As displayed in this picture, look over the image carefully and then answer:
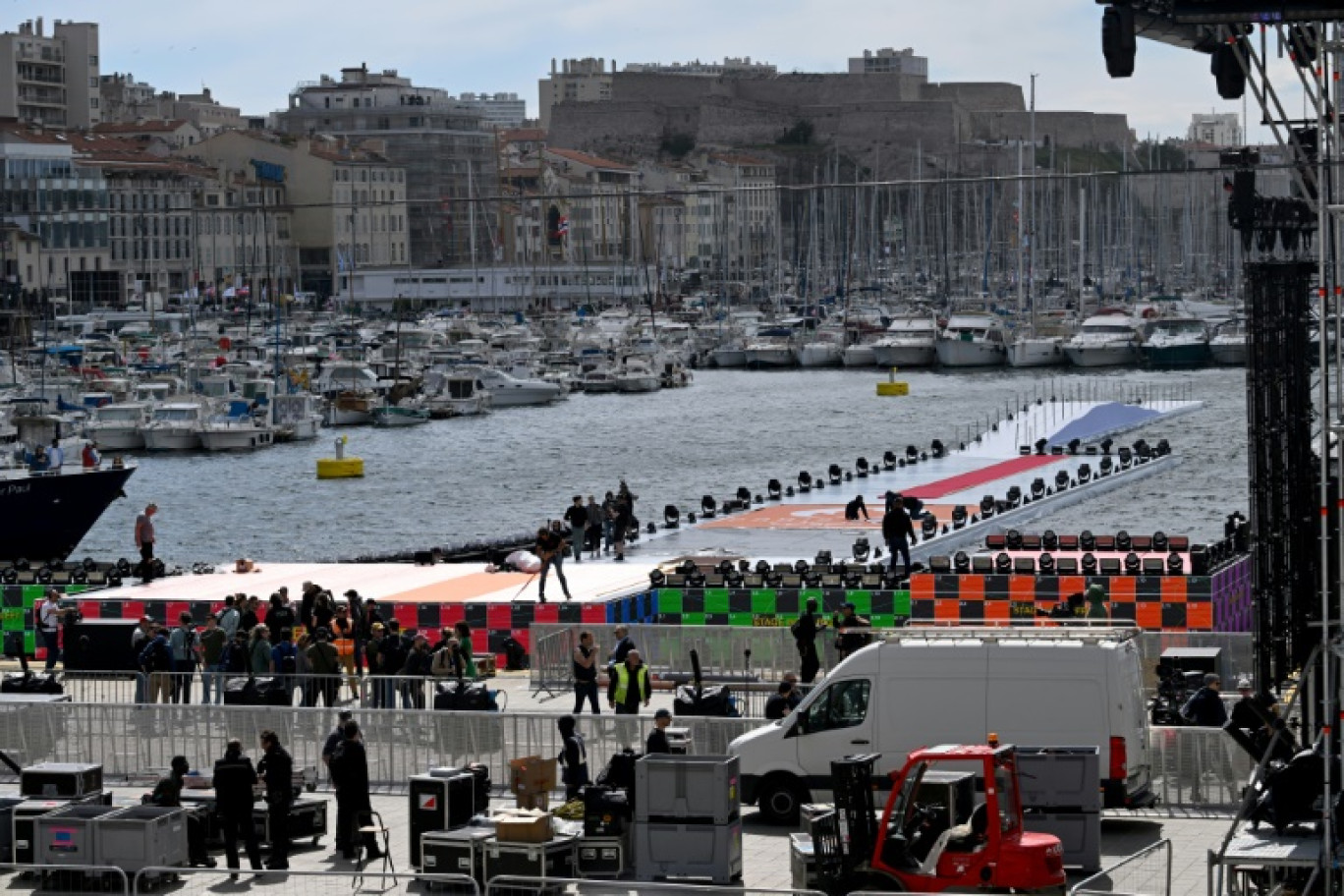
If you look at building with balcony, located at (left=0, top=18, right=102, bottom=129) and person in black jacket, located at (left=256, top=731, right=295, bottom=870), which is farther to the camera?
building with balcony, located at (left=0, top=18, right=102, bottom=129)

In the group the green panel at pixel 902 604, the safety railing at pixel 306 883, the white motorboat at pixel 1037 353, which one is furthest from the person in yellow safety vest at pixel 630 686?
the white motorboat at pixel 1037 353

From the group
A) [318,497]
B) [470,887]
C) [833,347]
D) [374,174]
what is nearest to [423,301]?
[374,174]

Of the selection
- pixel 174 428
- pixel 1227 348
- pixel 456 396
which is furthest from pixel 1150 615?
pixel 1227 348

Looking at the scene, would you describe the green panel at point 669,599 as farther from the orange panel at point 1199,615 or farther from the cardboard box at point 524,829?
the cardboard box at point 524,829

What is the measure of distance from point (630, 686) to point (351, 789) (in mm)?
3972

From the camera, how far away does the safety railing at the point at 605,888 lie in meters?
14.0

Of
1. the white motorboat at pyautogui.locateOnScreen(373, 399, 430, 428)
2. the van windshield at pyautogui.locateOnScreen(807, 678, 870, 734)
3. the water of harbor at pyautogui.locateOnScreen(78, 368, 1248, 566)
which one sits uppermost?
the van windshield at pyautogui.locateOnScreen(807, 678, 870, 734)

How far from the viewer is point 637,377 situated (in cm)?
11169

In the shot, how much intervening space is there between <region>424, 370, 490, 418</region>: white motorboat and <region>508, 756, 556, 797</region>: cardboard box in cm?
8098

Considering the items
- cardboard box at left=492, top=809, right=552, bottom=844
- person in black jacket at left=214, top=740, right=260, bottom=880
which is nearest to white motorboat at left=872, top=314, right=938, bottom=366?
person in black jacket at left=214, top=740, right=260, bottom=880

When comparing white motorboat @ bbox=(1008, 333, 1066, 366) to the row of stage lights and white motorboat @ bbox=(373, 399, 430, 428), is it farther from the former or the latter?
the row of stage lights

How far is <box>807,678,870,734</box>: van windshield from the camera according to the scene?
18.2 meters

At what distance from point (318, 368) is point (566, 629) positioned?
8041 cm

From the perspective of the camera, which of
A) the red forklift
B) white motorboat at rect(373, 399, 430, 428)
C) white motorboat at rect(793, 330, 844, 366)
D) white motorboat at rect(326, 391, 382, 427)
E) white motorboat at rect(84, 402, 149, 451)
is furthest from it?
white motorboat at rect(793, 330, 844, 366)
